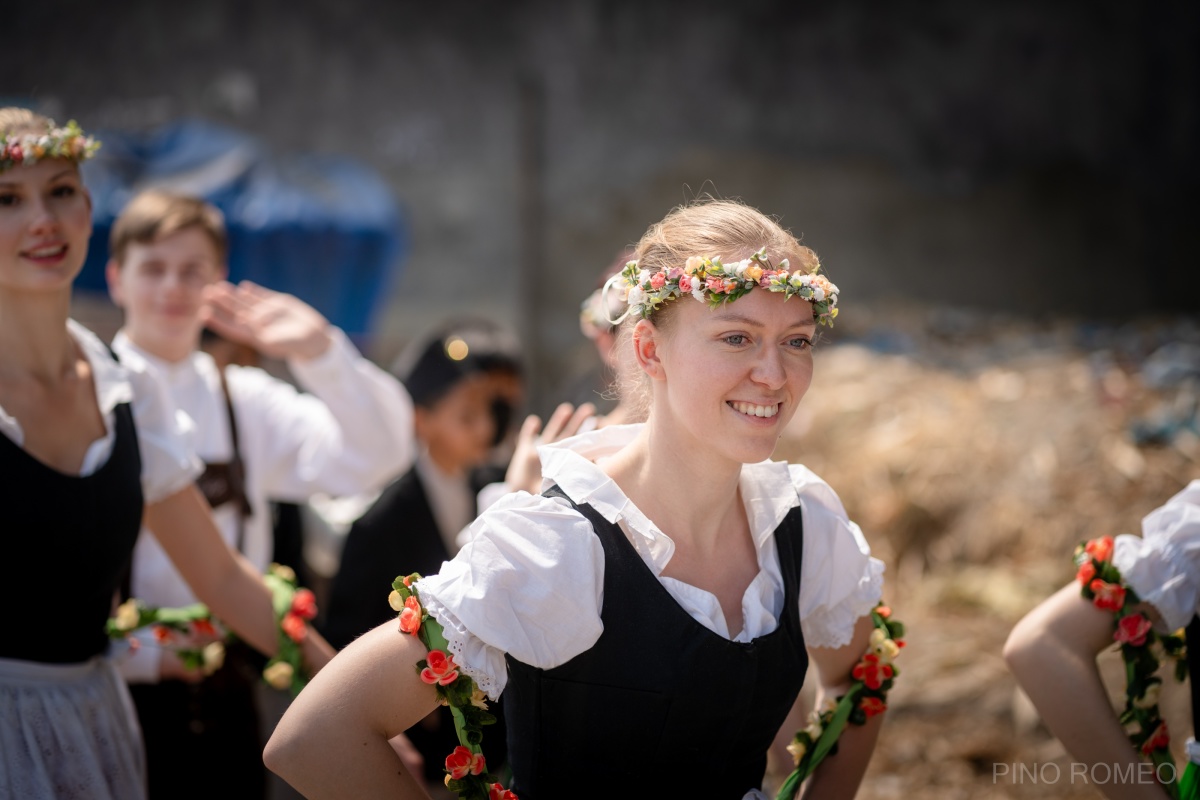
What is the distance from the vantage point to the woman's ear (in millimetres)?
1972

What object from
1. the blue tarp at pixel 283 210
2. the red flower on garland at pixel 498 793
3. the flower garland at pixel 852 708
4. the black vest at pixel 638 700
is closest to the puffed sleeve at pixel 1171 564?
the flower garland at pixel 852 708

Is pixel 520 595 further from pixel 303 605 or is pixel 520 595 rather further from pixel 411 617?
pixel 303 605

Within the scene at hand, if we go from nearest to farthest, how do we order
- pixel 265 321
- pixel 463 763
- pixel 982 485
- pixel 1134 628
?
pixel 463 763 → pixel 1134 628 → pixel 265 321 → pixel 982 485

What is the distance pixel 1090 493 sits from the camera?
241 inches

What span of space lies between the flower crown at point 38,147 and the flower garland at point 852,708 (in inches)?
74.5

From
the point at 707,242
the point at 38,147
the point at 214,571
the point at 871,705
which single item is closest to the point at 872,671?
the point at 871,705

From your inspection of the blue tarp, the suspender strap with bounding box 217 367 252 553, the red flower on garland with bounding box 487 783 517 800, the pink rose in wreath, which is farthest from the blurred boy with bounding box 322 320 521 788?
the blue tarp

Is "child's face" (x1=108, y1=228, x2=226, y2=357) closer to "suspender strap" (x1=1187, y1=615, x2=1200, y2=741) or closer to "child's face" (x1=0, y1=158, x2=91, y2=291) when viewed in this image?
"child's face" (x1=0, y1=158, x2=91, y2=291)

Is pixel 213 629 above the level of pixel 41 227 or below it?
below

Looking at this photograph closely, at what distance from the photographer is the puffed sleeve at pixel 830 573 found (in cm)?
210

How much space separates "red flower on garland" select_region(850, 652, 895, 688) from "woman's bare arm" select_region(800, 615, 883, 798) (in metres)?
0.02

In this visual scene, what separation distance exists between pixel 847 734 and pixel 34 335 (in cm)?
182

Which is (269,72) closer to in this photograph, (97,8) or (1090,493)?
(97,8)

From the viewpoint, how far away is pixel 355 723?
1.76 metres
